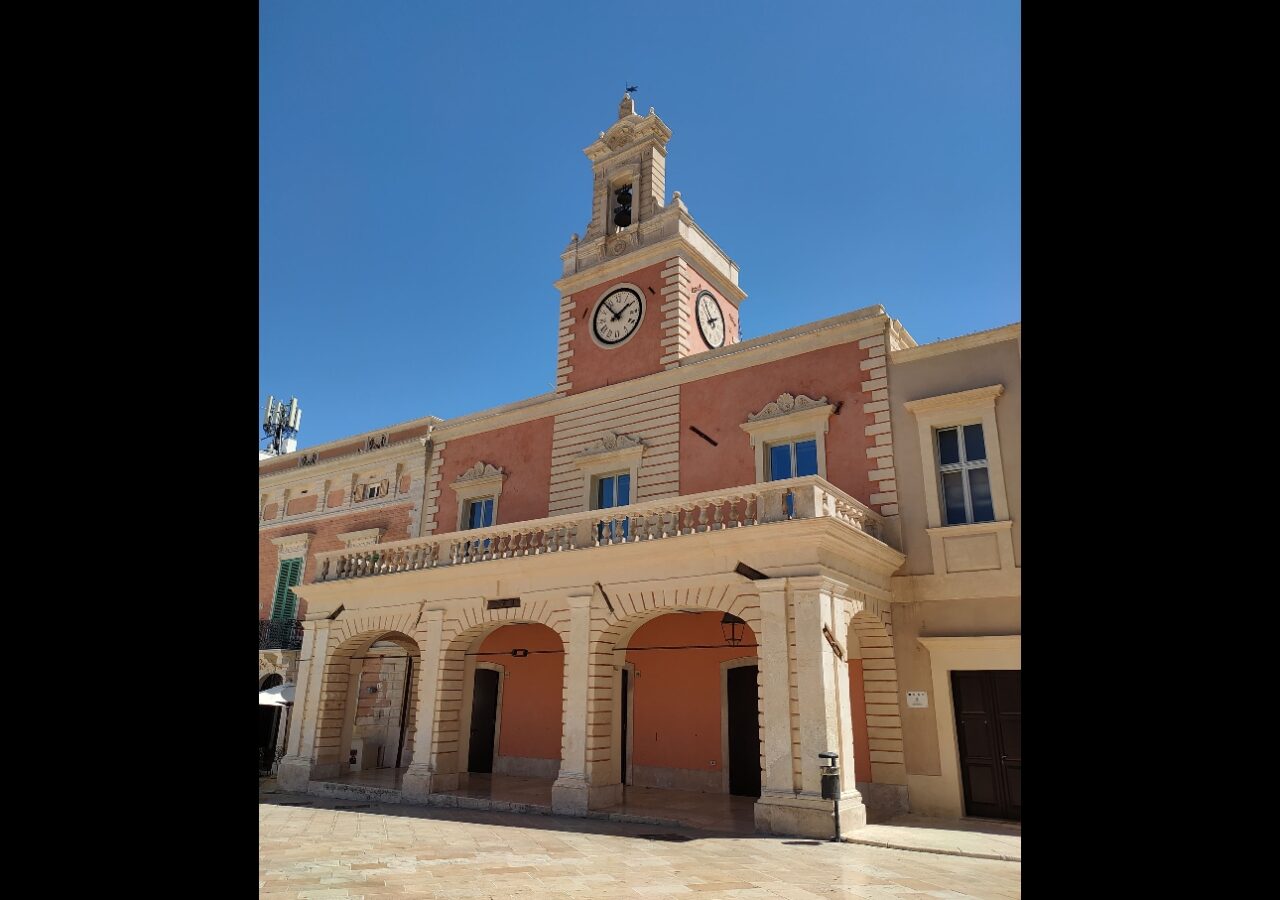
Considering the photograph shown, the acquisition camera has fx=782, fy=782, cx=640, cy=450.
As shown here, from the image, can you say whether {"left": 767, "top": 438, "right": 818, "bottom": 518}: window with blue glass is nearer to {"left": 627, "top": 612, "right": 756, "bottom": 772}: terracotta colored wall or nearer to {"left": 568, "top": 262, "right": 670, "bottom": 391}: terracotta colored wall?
{"left": 627, "top": 612, "right": 756, "bottom": 772}: terracotta colored wall

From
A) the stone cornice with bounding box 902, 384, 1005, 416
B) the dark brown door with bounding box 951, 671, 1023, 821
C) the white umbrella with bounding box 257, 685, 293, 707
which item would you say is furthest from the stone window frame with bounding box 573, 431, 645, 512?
the white umbrella with bounding box 257, 685, 293, 707

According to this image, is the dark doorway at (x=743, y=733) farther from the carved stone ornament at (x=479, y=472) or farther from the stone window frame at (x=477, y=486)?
the carved stone ornament at (x=479, y=472)

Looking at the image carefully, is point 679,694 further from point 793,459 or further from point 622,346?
point 622,346

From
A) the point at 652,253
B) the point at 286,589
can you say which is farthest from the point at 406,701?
the point at 652,253

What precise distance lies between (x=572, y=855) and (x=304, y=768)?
959cm

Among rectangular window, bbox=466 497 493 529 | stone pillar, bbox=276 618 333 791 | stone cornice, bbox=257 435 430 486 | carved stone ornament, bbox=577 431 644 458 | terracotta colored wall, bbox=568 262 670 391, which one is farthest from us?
stone cornice, bbox=257 435 430 486

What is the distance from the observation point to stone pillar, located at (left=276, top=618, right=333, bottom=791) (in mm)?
16422

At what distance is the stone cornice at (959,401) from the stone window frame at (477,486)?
10.3 m

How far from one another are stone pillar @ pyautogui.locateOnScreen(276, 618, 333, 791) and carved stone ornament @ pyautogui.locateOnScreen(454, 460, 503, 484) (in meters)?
5.10

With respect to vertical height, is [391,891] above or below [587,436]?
below

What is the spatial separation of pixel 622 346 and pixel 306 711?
1090cm
